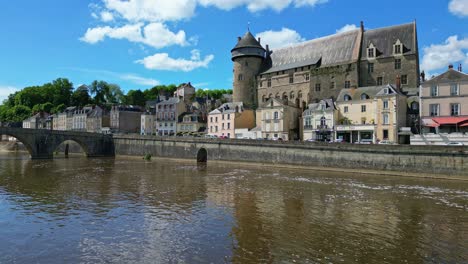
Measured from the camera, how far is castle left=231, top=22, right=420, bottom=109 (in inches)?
1581

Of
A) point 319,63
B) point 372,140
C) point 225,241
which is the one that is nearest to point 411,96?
point 372,140

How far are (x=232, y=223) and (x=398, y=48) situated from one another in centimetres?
3593

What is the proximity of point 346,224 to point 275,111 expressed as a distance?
99.8 ft

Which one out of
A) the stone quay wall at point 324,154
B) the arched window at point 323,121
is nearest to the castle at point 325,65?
the arched window at point 323,121

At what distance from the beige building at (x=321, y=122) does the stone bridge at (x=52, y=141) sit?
2813cm

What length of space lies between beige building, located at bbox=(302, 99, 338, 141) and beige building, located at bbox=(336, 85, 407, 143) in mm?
741

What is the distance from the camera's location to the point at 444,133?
2898 centimetres

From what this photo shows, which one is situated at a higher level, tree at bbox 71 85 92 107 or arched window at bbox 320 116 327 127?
tree at bbox 71 85 92 107

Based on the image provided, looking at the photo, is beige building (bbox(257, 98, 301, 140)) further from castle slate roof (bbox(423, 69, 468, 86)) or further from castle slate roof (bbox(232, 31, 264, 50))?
castle slate roof (bbox(423, 69, 468, 86))

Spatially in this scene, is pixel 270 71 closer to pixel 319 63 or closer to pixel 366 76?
pixel 319 63

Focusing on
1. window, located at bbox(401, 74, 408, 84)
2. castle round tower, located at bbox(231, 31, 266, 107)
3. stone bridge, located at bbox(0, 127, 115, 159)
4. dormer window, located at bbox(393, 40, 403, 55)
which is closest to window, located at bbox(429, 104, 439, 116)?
window, located at bbox(401, 74, 408, 84)

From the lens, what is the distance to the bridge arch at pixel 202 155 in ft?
133

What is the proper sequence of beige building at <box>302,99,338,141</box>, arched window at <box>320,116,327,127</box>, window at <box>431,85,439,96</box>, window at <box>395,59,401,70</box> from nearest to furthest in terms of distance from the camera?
window at <box>431,85,439,96</box> → beige building at <box>302,99,338,141</box> → arched window at <box>320,116,327,127</box> → window at <box>395,59,401,70</box>

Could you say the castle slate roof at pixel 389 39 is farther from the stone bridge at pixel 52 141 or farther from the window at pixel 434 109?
the stone bridge at pixel 52 141
